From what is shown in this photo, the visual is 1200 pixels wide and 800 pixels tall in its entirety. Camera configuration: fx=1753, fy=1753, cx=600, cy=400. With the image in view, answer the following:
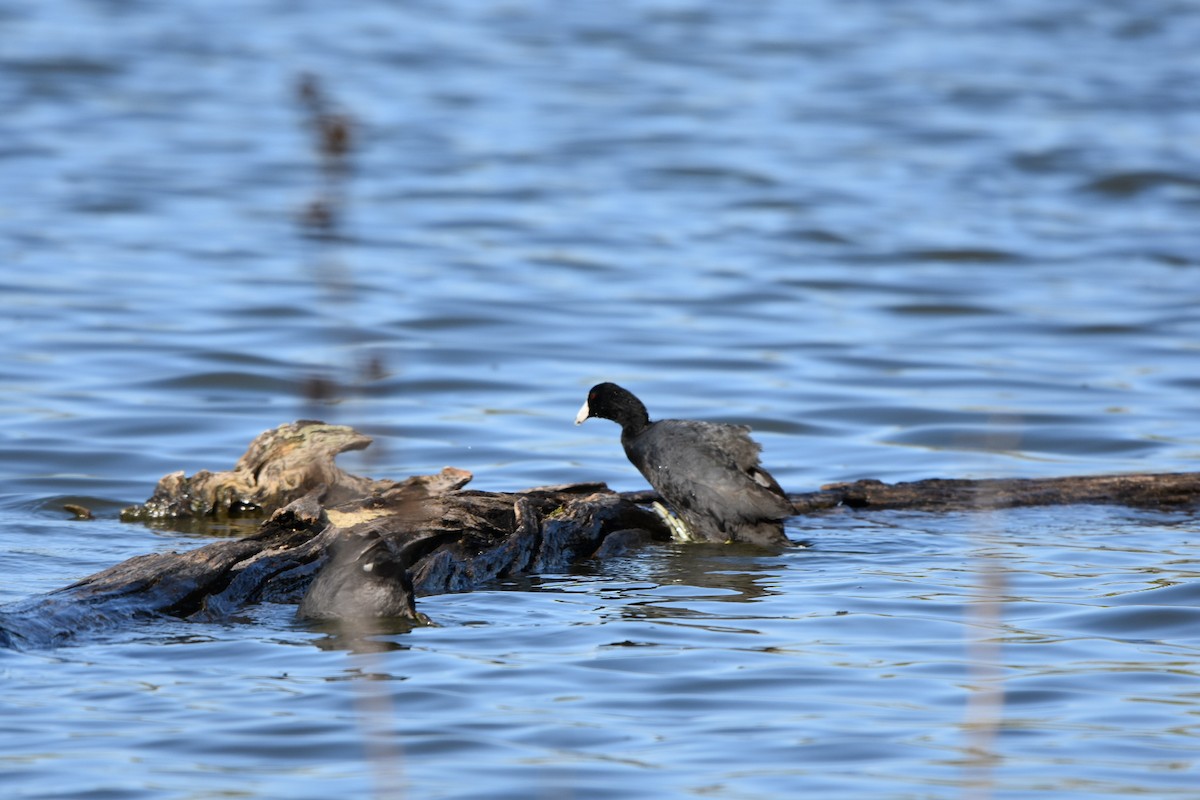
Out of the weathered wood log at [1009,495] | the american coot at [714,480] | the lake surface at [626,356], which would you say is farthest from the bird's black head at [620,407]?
the lake surface at [626,356]

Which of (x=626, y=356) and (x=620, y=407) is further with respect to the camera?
(x=626, y=356)

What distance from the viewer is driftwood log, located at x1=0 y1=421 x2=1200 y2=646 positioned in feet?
17.7

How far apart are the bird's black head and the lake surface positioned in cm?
71

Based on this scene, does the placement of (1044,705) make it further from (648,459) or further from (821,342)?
(821,342)

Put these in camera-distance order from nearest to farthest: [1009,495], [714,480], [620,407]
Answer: [714,480] → [1009,495] → [620,407]

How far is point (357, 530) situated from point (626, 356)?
6.18m

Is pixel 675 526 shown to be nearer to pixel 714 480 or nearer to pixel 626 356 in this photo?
pixel 714 480

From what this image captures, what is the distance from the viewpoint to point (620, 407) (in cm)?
770

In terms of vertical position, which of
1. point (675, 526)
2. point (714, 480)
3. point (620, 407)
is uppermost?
point (620, 407)

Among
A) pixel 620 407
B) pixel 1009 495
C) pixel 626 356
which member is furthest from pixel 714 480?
pixel 626 356

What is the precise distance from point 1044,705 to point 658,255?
10.7 metres

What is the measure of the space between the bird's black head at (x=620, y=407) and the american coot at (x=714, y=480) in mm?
214

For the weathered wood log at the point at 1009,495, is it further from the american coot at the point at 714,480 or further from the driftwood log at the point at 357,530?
the american coot at the point at 714,480

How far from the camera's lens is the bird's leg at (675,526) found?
7.11 metres
